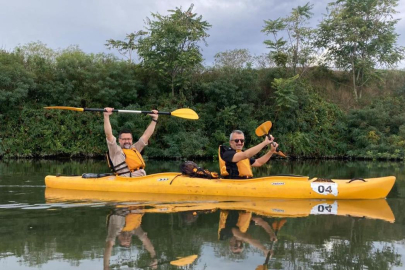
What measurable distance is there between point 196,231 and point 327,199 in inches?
96.4

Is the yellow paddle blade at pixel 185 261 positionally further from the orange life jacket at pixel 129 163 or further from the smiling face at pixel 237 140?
the orange life jacket at pixel 129 163

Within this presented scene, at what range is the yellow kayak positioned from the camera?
4609 mm

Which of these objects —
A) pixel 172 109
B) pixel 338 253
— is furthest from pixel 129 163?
pixel 172 109

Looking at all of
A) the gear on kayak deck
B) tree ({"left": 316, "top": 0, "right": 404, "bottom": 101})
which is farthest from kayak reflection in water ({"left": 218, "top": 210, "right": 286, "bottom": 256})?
tree ({"left": 316, "top": 0, "right": 404, "bottom": 101})

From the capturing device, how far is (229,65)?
680 inches

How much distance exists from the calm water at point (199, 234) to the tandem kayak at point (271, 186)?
8.1 inches

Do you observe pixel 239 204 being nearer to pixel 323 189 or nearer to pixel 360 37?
pixel 323 189

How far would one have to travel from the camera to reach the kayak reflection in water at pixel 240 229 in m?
3.23

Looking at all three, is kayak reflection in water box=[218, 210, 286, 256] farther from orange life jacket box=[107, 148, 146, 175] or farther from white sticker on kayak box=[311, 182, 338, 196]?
orange life jacket box=[107, 148, 146, 175]

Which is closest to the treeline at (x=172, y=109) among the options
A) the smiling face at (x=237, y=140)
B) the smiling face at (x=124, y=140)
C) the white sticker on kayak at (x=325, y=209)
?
the smiling face at (x=124, y=140)

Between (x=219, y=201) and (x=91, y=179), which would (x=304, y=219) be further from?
(x=91, y=179)

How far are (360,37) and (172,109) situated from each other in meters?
8.44

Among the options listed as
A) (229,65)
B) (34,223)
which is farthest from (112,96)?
(34,223)

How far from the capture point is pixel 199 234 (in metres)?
3.63
